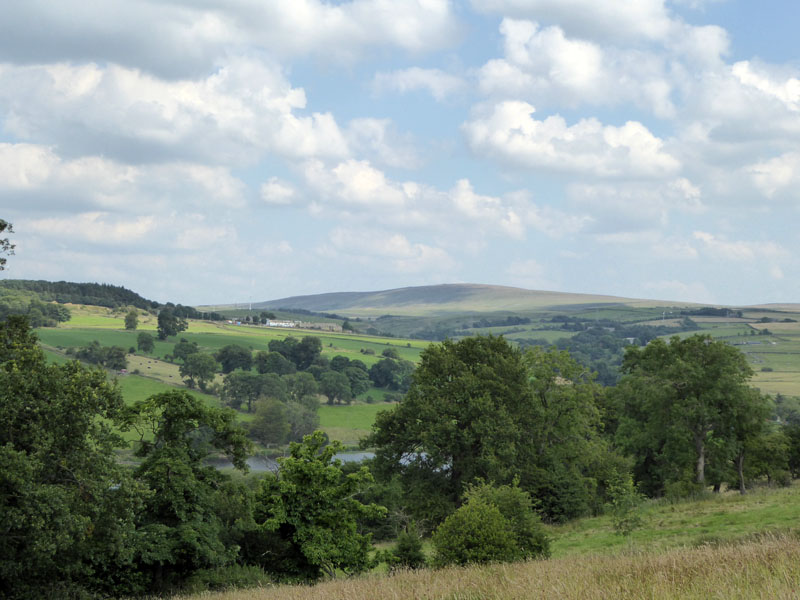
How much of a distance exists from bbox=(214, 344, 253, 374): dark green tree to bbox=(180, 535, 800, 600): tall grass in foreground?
179054mm

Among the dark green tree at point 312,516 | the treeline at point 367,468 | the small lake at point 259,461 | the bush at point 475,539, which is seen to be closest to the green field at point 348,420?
the small lake at point 259,461

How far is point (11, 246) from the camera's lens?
29.2 meters

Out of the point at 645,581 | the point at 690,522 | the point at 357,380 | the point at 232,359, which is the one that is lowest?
the point at 357,380

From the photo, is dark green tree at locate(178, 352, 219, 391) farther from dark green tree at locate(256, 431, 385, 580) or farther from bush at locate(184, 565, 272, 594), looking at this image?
A: bush at locate(184, 565, 272, 594)

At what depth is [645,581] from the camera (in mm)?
10023

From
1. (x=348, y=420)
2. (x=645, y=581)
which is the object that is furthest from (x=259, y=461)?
(x=645, y=581)

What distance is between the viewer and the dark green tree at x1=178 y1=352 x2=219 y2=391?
157 meters

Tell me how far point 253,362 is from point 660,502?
15616cm

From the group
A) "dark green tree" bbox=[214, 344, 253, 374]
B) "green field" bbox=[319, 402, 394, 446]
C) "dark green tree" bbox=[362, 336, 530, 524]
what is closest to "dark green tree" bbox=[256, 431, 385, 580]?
"dark green tree" bbox=[362, 336, 530, 524]

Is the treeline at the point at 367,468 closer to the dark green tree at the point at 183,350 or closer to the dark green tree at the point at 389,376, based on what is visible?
the dark green tree at the point at 389,376

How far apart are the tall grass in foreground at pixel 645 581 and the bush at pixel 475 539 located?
13.1 meters

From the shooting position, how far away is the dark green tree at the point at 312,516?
103 feet

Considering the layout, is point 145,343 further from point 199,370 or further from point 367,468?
point 367,468

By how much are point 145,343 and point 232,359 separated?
23.7 meters
